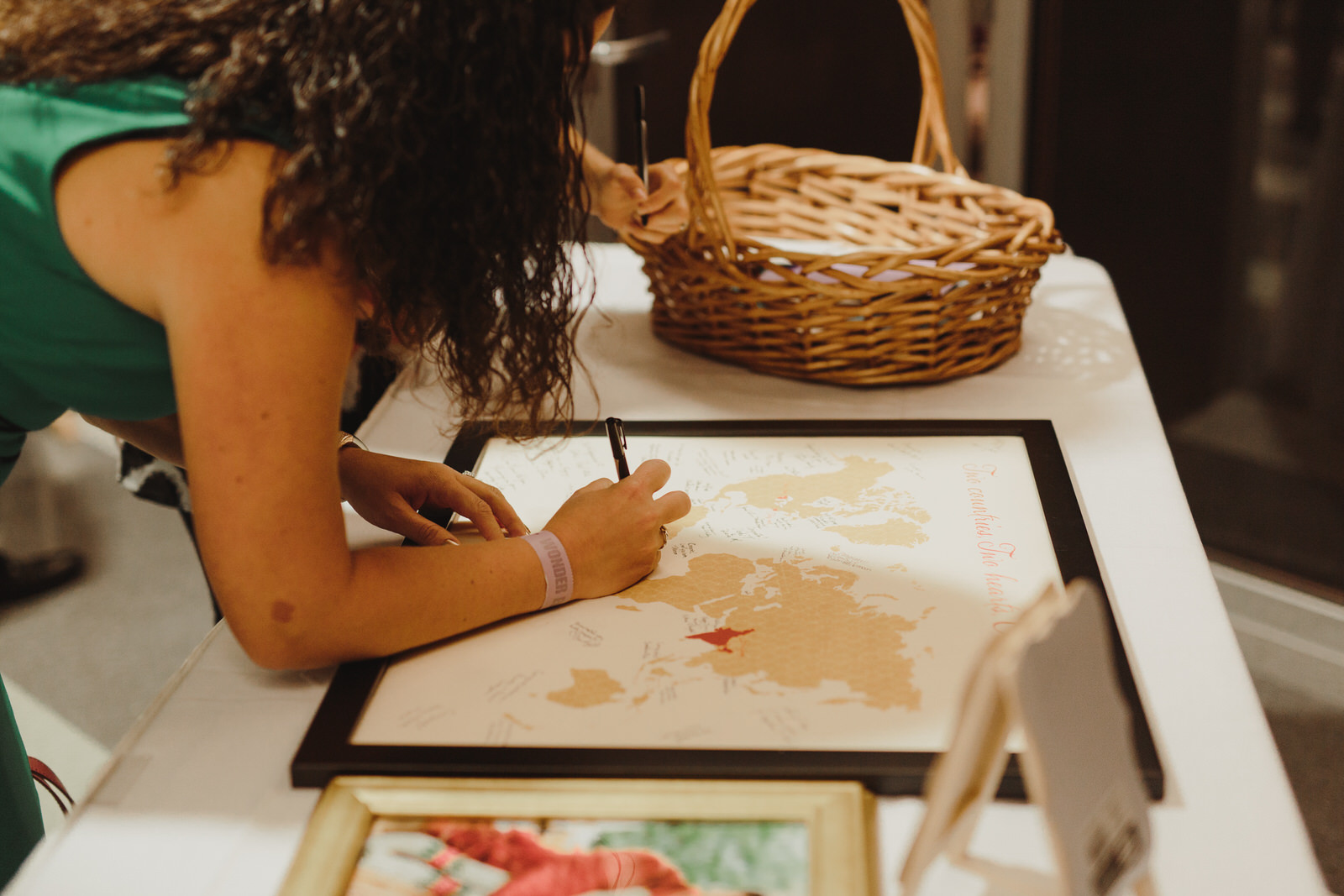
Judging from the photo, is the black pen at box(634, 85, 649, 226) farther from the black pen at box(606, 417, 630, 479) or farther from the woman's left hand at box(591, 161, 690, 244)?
the black pen at box(606, 417, 630, 479)

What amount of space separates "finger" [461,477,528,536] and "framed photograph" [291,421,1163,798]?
0.10 ft

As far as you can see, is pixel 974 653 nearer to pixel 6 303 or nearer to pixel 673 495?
pixel 673 495

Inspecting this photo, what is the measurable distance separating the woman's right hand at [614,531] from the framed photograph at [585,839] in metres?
0.19

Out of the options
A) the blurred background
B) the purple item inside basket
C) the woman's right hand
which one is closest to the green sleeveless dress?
the woman's right hand

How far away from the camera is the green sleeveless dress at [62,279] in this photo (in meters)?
0.59

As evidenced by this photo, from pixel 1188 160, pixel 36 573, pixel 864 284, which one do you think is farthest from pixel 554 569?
pixel 36 573

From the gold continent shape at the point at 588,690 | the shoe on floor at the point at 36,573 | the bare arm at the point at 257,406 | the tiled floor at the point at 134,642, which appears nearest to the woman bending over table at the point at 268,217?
the bare arm at the point at 257,406

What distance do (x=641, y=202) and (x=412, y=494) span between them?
0.45 m

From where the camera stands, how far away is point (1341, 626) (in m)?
1.82

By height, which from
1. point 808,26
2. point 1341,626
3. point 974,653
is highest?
point 808,26

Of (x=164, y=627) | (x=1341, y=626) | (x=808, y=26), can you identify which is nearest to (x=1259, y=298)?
(x=1341, y=626)

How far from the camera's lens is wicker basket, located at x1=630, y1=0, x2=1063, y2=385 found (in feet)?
3.31

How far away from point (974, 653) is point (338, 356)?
1.44 feet

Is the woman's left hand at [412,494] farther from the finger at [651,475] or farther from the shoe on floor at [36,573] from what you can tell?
the shoe on floor at [36,573]
